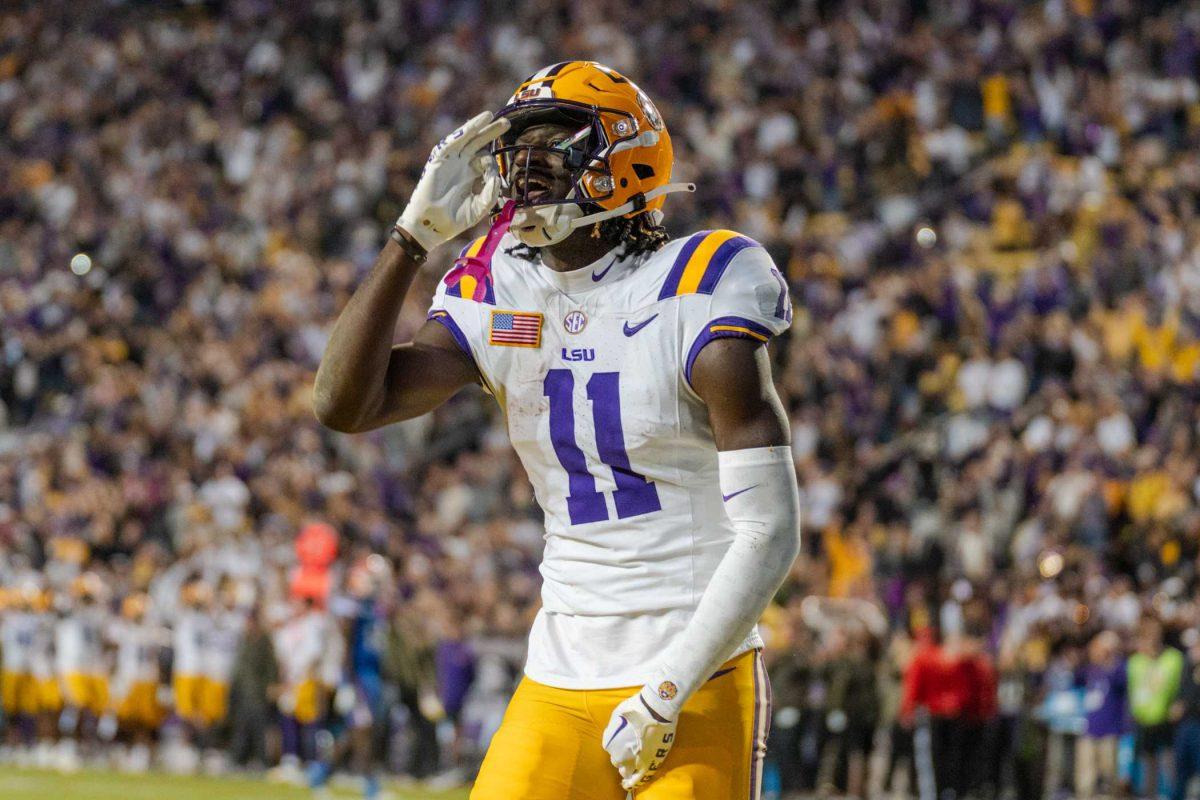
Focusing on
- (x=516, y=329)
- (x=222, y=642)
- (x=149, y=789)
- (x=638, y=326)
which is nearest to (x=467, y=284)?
(x=516, y=329)

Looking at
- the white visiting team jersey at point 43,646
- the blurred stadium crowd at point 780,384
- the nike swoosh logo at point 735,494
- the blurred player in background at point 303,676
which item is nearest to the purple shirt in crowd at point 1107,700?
the blurred stadium crowd at point 780,384

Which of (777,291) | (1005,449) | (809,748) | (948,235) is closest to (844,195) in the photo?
(948,235)

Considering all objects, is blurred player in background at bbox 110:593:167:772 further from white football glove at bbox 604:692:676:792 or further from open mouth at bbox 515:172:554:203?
white football glove at bbox 604:692:676:792

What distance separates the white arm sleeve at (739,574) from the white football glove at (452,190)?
0.66 meters

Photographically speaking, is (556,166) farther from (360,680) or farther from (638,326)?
(360,680)

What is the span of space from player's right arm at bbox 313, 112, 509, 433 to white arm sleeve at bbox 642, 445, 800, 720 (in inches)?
26.2

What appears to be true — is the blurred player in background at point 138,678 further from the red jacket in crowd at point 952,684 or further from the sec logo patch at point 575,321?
the sec logo patch at point 575,321

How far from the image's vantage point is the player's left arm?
3180 mm

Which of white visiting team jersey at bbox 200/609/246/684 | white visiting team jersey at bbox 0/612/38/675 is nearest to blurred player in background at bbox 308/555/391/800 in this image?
white visiting team jersey at bbox 200/609/246/684

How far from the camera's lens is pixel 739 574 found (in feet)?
10.5

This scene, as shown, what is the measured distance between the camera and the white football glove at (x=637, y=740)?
3.18 meters

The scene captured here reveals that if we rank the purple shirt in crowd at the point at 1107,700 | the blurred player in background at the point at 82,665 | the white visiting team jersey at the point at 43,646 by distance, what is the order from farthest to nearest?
1. the white visiting team jersey at the point at 43,646
2. the blurred player in background at the point at 82,665
3. the purple shirt in crowd at the point at 1107,700

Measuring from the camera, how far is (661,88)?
1744 cm

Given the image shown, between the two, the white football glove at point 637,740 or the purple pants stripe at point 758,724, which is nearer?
the white football glove at point 637,740
